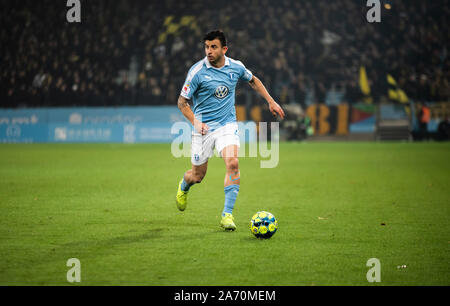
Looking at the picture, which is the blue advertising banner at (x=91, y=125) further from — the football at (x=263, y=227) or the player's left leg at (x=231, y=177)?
the football at (x=263, y=227)

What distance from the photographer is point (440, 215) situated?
8172mm

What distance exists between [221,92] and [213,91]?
4.0 inches

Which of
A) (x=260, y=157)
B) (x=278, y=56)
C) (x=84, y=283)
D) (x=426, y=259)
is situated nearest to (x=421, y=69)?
(x=278, y=56)

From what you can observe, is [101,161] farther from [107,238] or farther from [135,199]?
[107,238]

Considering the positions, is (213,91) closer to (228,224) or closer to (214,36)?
(214,36)

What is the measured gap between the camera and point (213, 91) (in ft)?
24.2

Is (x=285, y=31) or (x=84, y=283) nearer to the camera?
(x=84, y=283)

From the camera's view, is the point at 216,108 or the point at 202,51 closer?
the point at 216,108

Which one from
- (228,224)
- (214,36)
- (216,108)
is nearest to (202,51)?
(216,108)

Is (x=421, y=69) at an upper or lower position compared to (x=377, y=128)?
upper

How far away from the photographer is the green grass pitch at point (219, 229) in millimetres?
4898

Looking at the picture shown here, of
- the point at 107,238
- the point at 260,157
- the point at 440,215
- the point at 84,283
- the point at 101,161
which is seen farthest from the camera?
the point at 260,157

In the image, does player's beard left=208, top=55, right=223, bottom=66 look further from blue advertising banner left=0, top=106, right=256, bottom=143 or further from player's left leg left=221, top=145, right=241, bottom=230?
blue advertising banner left=0, top=106, right=256, bottom=143
